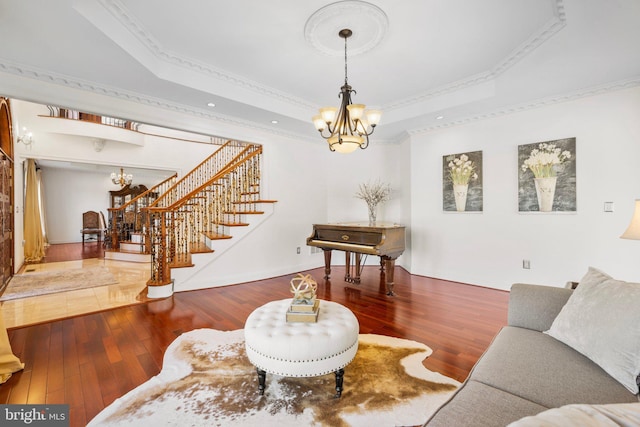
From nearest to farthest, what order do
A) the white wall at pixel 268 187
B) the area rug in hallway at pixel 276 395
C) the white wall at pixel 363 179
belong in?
the area rug in hallway at pixel 276 395, the white wall at pixel 268 187, the white wall at pixel 363 179

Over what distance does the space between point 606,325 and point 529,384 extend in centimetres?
53

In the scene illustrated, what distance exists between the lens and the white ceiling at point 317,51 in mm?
2400

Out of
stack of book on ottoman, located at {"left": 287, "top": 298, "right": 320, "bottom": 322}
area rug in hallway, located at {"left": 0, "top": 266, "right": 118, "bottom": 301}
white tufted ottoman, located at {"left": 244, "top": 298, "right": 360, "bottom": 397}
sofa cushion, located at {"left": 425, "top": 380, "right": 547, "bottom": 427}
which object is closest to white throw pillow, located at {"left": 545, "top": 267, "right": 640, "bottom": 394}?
sofa cushion, located at {"left": 425, "top": 380, "right": 547, "bottom": 427}

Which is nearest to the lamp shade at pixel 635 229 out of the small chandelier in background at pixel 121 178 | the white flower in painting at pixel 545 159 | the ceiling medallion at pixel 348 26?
the white flower in painting at pixel 545 159

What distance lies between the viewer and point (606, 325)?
1.30 m

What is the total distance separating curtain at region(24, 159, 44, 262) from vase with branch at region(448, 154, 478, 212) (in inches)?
360

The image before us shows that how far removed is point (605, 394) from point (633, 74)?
158 inches

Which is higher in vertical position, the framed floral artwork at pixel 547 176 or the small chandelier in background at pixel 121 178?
the small chandelier in background at pixel 121 178

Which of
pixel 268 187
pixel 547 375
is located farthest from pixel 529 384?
pixel 268 187

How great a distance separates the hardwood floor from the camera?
1927mm

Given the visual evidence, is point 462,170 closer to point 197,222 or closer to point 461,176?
point 461,176

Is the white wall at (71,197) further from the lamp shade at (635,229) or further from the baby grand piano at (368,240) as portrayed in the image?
the lamp shade at (635,229)

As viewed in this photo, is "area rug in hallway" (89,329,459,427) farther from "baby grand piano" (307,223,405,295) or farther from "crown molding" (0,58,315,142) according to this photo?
"crown molding" (0,58,315,142)

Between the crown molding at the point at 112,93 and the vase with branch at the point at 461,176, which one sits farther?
the vase with branch at the point at 461,176
